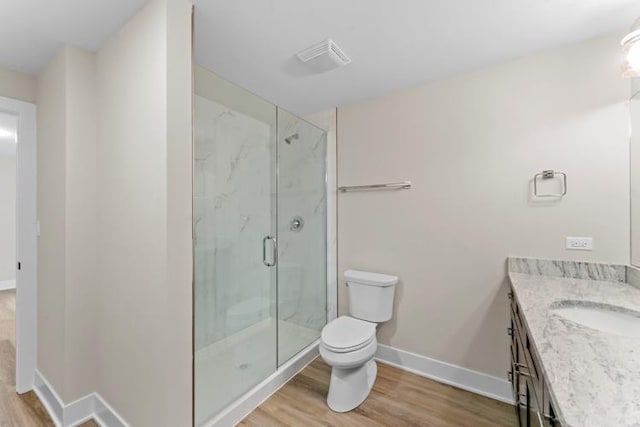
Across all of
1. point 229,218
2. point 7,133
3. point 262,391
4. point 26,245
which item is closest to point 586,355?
point 262,391

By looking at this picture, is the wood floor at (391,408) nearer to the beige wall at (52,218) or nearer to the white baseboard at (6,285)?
the beige wall at (52,218)

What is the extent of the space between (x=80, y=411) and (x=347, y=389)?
65.5 inches

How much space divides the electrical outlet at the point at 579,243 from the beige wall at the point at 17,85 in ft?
12.3

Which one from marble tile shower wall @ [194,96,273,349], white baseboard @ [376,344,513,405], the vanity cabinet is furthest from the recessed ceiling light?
marble tile shower wall @ [194,96,273,349]

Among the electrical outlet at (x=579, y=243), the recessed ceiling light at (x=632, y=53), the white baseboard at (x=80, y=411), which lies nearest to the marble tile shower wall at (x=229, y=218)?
the white baseboard at (x=80, y=411)

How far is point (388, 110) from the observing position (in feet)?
7.80

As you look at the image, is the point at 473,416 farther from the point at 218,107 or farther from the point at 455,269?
the point at 218,107

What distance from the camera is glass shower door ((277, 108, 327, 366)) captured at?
257cm

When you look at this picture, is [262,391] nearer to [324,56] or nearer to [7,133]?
[324,56]

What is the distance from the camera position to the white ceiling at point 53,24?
1.35 meters

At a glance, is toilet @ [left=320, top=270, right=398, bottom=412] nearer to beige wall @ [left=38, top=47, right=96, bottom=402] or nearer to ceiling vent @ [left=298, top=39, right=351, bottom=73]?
beige wall @ [left=38, top=47, right=96, bottom=402]

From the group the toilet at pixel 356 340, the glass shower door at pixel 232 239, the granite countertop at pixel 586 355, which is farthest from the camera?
the glass shower door at pixel 232 239

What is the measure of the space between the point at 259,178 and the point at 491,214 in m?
1.89

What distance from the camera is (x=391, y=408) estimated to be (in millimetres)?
1825
